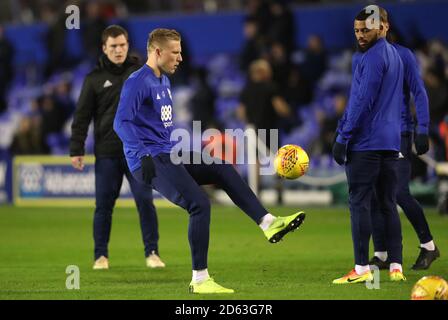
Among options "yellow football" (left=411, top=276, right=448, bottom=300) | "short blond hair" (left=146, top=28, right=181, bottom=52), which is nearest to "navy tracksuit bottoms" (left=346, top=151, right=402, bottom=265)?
"yellow football" (left=411, top=276, right=448, bottom=300)

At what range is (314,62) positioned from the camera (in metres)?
22.1

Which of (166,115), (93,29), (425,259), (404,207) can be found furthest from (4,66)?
(166,115)

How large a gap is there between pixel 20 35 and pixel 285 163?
66.1ft

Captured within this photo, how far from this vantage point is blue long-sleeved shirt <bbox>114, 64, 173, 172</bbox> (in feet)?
29.4

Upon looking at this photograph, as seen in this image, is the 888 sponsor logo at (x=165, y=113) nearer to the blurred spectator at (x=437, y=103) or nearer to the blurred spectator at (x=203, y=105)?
the blurred spectator at (x=437, y=103)

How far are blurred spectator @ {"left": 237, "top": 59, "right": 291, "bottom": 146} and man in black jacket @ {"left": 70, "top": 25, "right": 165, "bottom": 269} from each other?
30.3ft

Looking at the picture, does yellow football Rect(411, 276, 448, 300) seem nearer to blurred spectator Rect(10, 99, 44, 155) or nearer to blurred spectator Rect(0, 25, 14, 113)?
blurred spectator Rect(10, 99, 44, 155)

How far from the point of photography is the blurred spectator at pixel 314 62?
21969 millimetres

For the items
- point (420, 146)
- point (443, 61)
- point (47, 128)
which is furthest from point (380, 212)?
point (47, 128)

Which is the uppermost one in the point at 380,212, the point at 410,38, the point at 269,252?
the point at 410,38

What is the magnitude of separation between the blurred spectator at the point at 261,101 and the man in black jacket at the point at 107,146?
9.25 meters

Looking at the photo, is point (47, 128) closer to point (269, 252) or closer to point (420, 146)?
point (269, 252)

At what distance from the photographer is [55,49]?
2700cm

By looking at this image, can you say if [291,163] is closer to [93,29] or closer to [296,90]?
[296,90]
